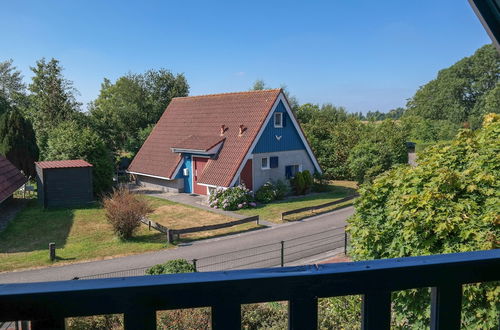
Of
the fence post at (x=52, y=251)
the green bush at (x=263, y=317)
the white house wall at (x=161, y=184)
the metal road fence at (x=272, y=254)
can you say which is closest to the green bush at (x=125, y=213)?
the fence post at (x=52, y=251)

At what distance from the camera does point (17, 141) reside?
86.5ft

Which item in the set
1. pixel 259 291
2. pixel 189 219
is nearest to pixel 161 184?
pixel 189 219

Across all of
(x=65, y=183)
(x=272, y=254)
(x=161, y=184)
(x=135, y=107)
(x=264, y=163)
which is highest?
(x=135, y=107)

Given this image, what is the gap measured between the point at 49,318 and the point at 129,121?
36.9 meters

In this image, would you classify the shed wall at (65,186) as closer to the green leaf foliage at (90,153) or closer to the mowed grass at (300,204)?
the green leaf foliage at (90,153)

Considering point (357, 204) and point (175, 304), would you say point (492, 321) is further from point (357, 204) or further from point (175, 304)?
point (175, 304)

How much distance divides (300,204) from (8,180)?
47.3 feet

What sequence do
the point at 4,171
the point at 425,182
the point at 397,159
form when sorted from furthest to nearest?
the point at 397,159 → the point at 4,171 → the point at 425,182

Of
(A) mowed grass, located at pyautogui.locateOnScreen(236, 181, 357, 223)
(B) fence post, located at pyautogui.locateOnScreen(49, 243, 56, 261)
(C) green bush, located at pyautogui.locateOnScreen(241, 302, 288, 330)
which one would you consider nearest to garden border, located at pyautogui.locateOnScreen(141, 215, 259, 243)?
(A) mowed grass, located at pyautogui.locateOnScreen(236, 181, 357, 223)

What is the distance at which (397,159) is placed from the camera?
2711 centimetres

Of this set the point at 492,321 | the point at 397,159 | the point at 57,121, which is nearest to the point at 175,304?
the point at 492,321

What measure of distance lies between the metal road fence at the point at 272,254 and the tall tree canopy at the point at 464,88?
5238cm

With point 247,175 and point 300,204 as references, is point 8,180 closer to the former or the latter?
point 247,175

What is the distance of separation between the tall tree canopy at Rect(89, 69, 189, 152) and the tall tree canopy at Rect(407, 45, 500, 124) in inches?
1622
